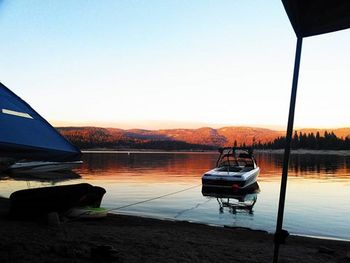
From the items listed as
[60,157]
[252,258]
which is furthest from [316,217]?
[60,157]

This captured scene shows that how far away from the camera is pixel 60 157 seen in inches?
287

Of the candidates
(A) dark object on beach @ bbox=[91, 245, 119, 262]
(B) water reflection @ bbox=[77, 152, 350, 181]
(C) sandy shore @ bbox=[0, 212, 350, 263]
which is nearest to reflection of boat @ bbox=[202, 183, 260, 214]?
(C) sandy shore @ bbox=[0, 212, 350, 263]

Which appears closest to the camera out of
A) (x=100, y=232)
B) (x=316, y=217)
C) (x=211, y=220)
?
(x=100, y=232)

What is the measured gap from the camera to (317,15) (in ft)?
17.3

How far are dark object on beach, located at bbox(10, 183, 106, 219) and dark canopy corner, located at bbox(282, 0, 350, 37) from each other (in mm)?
10989

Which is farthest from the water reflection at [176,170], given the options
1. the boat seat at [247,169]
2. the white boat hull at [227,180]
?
the white boat hull at [227,180]

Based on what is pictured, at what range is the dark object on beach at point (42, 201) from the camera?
13836mm

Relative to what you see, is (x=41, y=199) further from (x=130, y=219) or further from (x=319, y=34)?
(x=319, y=34)

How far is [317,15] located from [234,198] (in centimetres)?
2693

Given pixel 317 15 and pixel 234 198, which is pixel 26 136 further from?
pixel 234 198

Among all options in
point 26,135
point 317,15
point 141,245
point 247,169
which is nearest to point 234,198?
point 247,169

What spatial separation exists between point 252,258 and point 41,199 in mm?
7650

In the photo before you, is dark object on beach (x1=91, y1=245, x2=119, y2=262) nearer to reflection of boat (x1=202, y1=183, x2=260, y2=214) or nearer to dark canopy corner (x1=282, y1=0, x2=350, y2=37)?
dark canopy corner (x1=282, y1=0, x2=350, y2=37)

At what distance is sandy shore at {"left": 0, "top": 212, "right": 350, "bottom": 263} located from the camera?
8.75 meters
